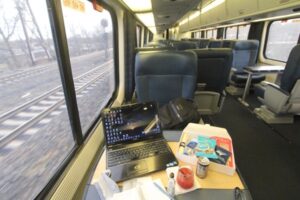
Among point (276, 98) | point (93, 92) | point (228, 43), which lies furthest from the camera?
point (228, 43)

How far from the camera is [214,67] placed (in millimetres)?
2291

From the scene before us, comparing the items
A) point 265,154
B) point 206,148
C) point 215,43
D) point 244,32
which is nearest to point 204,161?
point 206,148

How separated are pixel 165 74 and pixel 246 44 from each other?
3364 mm

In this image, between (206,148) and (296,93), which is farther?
(296,93)

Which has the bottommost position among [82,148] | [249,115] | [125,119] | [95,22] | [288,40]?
[249,115]

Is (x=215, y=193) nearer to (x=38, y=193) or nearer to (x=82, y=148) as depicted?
(x=38, y=193)

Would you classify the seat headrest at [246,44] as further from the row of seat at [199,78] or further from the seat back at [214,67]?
the seat back at [214,67]

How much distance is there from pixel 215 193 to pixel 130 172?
429 mm

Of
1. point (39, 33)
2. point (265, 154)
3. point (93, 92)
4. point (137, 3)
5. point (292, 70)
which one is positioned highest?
point (137, 3)

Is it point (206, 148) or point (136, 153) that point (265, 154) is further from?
point (136, 153)

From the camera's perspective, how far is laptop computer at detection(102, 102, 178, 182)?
99 cm

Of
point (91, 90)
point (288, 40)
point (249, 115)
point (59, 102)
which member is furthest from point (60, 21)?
point (288, 40)

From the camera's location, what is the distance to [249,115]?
11.1 feet

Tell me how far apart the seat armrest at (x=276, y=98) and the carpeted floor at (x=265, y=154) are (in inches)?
15.4
